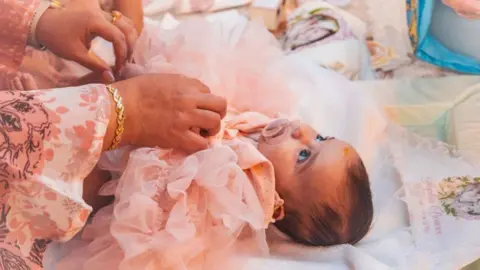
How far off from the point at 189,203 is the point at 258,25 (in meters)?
0.41

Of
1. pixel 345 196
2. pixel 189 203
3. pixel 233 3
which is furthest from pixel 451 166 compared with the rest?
pixel 233 3

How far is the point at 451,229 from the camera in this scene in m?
0.93

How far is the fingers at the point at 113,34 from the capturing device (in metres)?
0.79

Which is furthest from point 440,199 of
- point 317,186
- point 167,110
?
point 167,110

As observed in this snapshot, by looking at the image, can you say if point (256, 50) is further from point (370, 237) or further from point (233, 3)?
point (233, 3)

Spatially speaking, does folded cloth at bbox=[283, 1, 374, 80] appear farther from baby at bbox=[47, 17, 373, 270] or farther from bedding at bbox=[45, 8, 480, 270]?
baby at bbox=[47, 17, 373, 270]

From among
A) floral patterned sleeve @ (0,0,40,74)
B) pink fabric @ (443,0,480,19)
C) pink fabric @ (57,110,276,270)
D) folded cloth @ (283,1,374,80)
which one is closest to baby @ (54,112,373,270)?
pink fabric @ (57,110,276,270)

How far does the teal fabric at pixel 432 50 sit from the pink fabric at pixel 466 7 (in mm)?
71

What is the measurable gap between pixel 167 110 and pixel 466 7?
807 mm

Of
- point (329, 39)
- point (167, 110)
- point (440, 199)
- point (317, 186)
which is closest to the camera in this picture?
point (167, 110)

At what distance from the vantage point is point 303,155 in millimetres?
854

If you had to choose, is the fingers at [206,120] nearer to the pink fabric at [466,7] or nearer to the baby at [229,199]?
the baby at [229,199]

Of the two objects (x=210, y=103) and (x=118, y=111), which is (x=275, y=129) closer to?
(x=210, y=103)

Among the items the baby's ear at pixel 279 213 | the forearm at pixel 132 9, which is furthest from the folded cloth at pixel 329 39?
the baby's ear at pixel 279 213
